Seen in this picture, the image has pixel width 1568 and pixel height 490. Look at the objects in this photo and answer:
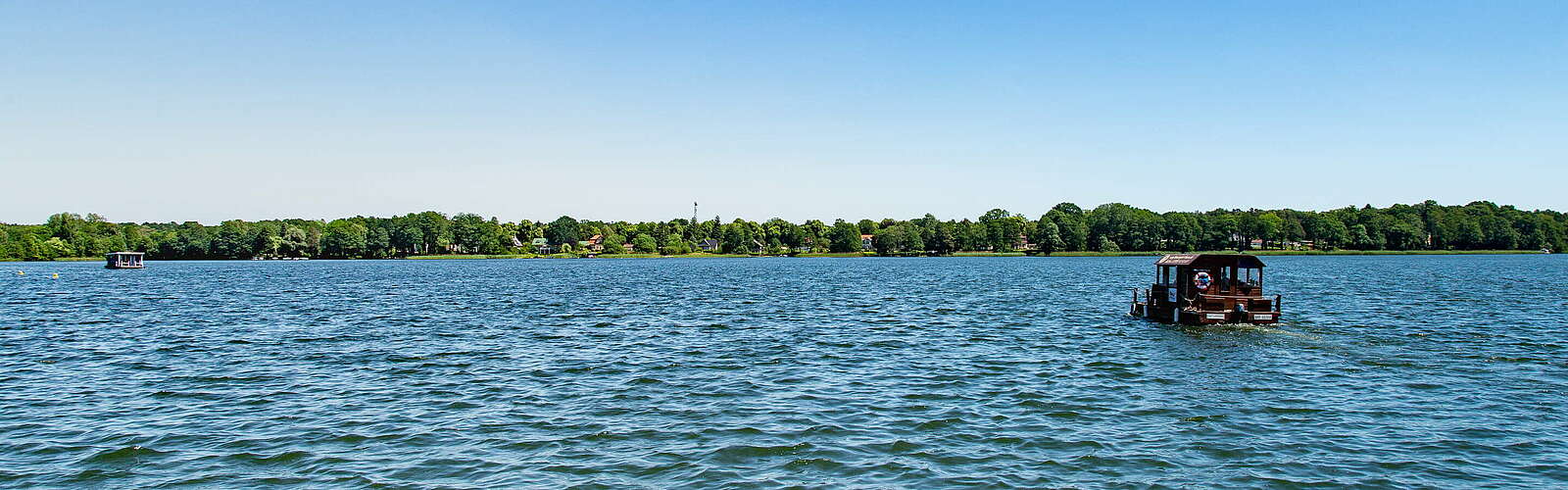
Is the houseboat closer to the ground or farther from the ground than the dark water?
farther from the ground

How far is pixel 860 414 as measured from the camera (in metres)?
20.8

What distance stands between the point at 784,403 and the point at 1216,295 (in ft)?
92.7

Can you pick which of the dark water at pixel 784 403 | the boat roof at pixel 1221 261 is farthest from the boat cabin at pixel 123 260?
the boat roof at pixel 1221 261

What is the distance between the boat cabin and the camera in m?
163

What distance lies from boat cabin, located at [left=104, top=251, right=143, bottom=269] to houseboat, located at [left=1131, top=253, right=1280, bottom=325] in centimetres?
17497

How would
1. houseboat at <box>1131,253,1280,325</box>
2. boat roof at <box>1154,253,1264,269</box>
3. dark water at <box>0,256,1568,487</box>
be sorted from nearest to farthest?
dark water at <box>0,256,1568,487</box> → houseboat at <box>1131,253,1280,325</box> → boat roof at <box>1154,253,1264,269</box>

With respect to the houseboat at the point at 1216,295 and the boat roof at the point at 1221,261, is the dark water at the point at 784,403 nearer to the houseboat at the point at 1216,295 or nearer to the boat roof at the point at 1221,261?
the houseboat at the point at 1216,295

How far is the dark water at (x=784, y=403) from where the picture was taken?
636 inches

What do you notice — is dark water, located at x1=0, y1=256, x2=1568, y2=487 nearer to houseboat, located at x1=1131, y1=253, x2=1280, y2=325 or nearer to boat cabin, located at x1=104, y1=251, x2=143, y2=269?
houseboat, located at x1=1131, y1=253, x2=1280, y2=325

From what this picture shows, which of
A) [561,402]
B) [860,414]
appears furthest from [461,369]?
[860,414]

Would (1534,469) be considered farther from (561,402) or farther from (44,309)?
(44,309)

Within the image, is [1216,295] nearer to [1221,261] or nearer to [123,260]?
[1221,261]

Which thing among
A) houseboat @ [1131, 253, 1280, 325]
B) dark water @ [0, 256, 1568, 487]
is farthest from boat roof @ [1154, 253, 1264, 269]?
dark water @ [0, 256, 1568, 487]

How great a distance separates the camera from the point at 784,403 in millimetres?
22250
